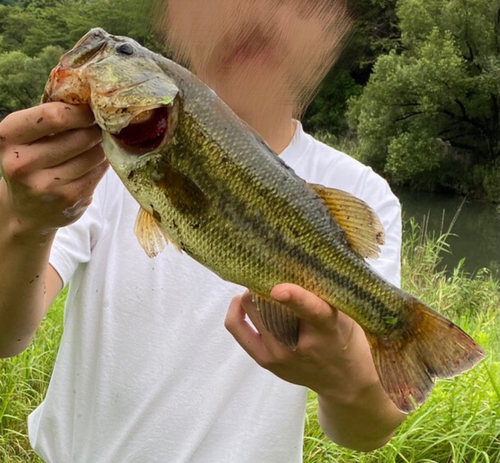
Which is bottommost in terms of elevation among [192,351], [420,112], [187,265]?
[420,112]

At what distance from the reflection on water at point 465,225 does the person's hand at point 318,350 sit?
9054 mm

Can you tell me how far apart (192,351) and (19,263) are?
568mm

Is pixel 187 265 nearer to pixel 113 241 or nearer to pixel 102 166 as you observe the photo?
pixel 113 241

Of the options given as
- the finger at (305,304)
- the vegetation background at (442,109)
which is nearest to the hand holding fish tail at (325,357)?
the finger at (305,304)

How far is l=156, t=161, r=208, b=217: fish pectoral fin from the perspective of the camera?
1154 mm

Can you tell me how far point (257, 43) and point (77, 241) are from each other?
739mm

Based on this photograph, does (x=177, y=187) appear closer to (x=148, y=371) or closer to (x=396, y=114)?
(x=148, y=371)

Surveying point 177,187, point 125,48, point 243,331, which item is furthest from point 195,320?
point 125,48

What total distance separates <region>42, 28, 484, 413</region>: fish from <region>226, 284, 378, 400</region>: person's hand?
0.04 m

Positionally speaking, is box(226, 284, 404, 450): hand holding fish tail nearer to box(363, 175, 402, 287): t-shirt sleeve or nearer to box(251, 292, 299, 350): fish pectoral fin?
box(251, 292, 299, 350): fish pectoral fin

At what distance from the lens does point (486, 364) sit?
3371mm

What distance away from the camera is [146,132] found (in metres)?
1.15

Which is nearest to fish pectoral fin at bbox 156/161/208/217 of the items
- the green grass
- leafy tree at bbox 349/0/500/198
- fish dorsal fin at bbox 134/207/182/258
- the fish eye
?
fish dorsal fin at bbox 134/207/182/258

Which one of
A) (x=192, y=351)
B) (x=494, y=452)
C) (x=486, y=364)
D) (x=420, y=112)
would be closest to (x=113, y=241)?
(x=192, y=351)
